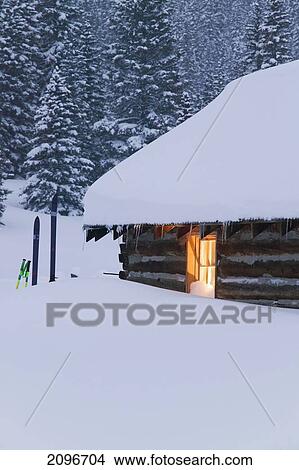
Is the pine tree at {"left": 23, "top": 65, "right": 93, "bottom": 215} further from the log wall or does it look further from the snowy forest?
the log wall

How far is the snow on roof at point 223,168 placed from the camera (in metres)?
9.75

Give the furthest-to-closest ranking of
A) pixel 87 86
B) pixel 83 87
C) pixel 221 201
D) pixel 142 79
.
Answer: pixel 87 86 → pixel 83 87 → pixel 142 79 → pixel 221 201

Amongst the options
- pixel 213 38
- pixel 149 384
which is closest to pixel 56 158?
pixel 149 384

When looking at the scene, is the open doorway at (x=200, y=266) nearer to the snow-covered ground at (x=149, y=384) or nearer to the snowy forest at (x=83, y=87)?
the snow-covered ground at (x=149, y=384)

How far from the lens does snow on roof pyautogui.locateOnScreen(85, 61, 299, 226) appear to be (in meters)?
9.75

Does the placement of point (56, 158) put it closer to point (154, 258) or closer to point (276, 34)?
point (276, 34)

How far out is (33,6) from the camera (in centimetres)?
4231

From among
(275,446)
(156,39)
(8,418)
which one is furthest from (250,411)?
(156,39)

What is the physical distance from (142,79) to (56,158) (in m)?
8.81

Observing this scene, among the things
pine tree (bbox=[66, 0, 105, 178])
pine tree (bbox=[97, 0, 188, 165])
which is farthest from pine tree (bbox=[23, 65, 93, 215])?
pine tree (bbox=[97, 0, 188, 165])

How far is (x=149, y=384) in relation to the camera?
6.44 meters

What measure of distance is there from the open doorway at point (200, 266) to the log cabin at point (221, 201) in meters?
0.03

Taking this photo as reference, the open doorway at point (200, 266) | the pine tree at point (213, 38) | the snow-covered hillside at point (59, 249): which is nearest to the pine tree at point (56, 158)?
the snow-covered hillside at point (59, 249)
